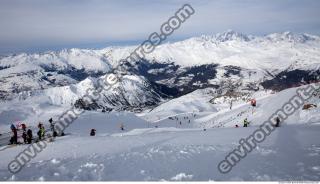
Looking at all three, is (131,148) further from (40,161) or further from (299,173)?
(299,173)

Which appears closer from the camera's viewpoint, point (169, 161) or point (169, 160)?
point (169, 161)

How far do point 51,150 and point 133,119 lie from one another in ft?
233

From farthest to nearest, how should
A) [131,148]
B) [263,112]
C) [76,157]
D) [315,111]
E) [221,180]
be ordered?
[263,112], [315,111], [131,148], [76,157], [221,180]

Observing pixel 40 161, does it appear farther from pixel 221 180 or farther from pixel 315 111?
pixel 315 111

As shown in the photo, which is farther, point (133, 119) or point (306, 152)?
point (133, 119)

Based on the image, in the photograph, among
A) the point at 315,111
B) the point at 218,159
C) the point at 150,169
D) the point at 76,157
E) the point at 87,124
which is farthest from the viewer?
the point at 87,124

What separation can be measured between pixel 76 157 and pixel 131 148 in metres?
4.65

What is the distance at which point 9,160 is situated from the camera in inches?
999

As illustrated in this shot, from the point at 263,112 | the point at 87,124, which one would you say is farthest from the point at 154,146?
the point at 263,112

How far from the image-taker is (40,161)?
23.3 m

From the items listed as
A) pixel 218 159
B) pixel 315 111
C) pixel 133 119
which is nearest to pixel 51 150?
pixel 218 159

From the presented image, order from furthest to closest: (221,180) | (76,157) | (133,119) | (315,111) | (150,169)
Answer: (133,119) → (315,111) → (76,157) → (150,169) → (221,180)

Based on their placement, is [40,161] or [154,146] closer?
[40,161]

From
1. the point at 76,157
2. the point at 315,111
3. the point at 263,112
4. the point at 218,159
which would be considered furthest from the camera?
the point at 263,112
